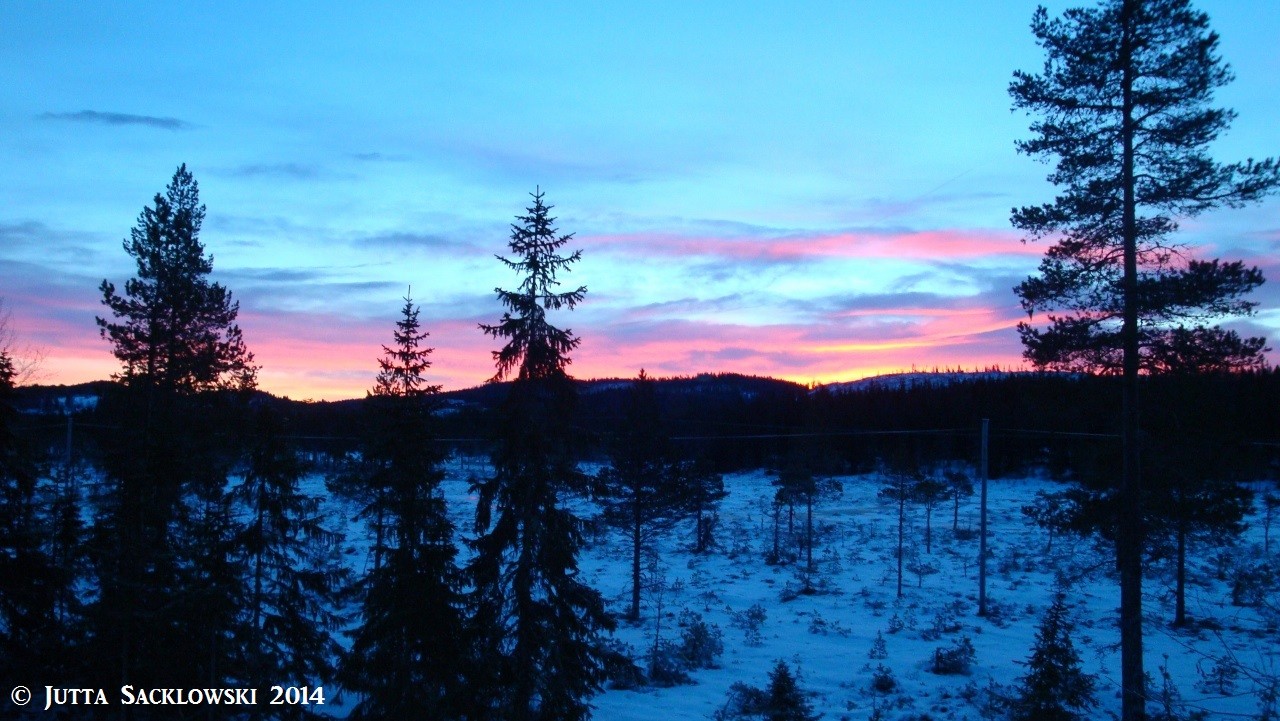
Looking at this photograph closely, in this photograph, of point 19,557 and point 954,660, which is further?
point 954,660

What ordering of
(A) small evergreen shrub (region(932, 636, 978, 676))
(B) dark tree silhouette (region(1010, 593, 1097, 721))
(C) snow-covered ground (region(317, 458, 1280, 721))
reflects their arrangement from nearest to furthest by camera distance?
(B) dark tree silhouette (region(1010, 593, 1097, 721)), (C) snow-covered ground (region(317, 458, 1280, 721)), (A) small evergreen shrub (region(932, 636, 978, 676))

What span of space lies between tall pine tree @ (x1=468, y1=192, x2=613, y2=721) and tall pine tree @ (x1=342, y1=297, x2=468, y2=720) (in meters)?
0.71

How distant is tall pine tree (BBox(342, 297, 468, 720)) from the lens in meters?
15.5

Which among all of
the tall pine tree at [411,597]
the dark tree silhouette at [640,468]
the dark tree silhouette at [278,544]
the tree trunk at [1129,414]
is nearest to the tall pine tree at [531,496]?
the tall pine tree at [411,597]

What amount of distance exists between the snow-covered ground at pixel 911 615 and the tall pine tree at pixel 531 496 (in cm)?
526

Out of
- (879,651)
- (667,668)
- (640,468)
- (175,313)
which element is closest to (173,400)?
(175,313)

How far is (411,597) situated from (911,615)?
22194 millimetres

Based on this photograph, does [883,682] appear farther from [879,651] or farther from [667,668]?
[667,668]

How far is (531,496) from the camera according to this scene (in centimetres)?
1490

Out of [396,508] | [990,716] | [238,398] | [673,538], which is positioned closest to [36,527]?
[238,398]

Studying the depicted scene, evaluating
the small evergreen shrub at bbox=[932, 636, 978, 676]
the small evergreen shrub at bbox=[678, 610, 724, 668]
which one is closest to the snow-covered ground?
the small evergreen shrub at bbox=[932, 636, 978, 676]

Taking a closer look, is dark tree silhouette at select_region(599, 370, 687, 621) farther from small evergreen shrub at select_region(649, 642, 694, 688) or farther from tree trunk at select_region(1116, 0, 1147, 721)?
tree trunk at select_region(1116, 0, 1147, 721)

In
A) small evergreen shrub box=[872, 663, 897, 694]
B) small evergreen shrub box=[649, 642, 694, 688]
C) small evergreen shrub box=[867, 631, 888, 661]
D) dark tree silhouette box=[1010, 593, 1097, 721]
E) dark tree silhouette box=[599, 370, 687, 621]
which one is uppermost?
dark tree silhouette box=[599, 370, 687, 621]

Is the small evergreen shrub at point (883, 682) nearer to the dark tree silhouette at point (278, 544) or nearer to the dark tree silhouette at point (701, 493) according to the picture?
the dark tree silhouette at point (278, 544)
